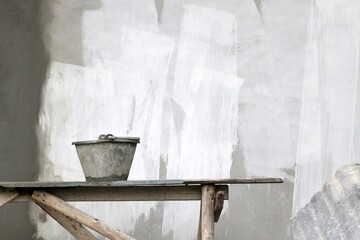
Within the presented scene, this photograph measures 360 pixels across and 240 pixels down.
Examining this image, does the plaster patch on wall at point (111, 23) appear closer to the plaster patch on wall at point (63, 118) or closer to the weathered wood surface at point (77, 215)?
the plaster patch on wall at point (63, 118)

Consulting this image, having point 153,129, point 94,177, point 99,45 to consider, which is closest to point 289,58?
point 153,129

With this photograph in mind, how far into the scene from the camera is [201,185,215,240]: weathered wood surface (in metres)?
3.87

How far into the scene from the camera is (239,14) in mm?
5703

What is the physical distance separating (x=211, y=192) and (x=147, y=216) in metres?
1.84

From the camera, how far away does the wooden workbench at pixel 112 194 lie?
3951mm

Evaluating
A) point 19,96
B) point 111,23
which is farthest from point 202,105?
point 19,96

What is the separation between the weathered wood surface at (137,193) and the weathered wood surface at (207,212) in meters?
0.10

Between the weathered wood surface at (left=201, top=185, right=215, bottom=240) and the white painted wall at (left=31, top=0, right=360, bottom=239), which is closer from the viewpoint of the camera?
the weathered wood surface at (left=201, top=185, right=215, bottom=240)

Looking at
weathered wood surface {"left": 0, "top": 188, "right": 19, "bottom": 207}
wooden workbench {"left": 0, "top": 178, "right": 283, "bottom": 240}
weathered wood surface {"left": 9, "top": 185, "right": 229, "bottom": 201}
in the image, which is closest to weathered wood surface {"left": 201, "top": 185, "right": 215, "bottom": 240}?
wooden workbench {"left": 0, "top": 178, "right": 283, "bottom": 240}

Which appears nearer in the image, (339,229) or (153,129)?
(339,229)

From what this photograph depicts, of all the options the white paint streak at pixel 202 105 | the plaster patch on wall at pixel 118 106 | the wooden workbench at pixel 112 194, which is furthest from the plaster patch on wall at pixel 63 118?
the wooden workbench at pixel 112 194

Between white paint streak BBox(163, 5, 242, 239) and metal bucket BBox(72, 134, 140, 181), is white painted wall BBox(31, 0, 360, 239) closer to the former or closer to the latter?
white paint streak BBox(163, 5, 242, 239)

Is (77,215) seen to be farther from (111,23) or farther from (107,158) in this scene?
(111,23)

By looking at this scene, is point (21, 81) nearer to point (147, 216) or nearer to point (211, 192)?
point (147, 216)
